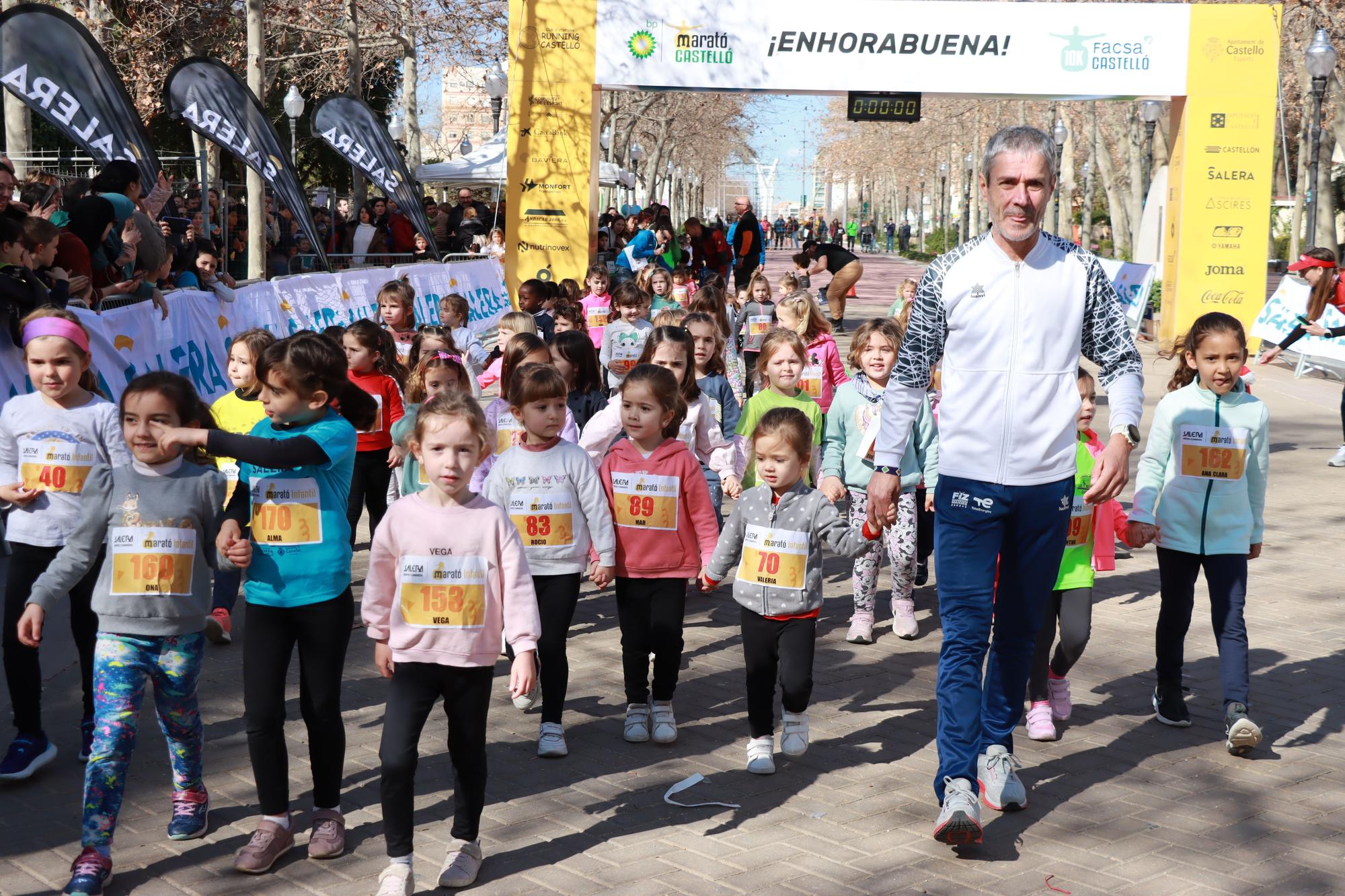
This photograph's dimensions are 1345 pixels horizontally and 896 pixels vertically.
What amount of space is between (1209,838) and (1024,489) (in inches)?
54.0

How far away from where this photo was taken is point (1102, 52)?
64.4ft

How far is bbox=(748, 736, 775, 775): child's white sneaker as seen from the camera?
5.32 m

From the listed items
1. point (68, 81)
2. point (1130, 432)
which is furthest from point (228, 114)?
point (1130, 432)

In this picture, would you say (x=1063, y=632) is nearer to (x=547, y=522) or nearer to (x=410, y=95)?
(x=547, y=522)

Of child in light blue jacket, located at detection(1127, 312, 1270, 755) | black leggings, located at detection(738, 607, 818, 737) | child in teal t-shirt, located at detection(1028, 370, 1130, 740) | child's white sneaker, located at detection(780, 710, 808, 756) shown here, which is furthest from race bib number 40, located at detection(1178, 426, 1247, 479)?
child's white sneaker, located at detection(780, 710, 808, 756)

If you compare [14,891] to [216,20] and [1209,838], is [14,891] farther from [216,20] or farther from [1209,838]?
[216,20]

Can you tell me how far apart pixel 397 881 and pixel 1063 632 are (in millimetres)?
2960

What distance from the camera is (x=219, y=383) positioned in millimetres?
11383

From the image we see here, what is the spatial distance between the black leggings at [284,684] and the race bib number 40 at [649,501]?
145 centimetres

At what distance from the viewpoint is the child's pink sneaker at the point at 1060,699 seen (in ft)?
19.7

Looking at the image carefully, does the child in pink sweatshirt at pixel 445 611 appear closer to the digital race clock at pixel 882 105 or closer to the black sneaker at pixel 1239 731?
the black sneaker at pixel 1239 731

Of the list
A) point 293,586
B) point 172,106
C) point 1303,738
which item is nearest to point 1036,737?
point 1303,738

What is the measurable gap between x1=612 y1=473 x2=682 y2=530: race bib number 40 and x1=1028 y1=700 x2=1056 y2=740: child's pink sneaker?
1.68m

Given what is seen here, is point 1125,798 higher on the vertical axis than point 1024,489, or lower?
lower
